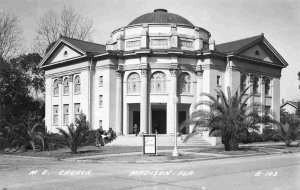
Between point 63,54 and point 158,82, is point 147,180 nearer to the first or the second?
point 158,82

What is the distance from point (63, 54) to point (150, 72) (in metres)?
10.7

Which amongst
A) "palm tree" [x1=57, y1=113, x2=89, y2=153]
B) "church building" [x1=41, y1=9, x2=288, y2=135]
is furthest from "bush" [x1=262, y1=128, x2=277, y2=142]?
"palm tree" [x1=57, y1=113, x2=89, y2=153]

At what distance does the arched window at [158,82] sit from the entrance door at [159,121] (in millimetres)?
3918

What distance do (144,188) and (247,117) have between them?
17.6m

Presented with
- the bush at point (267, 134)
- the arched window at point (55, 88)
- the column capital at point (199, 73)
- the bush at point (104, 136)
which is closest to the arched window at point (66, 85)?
the arched window at point (55, 88)

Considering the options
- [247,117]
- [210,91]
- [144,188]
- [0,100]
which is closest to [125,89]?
[210,91]

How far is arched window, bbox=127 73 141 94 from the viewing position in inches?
1504

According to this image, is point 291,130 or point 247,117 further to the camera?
point 291,130

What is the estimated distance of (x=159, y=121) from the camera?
41.3m

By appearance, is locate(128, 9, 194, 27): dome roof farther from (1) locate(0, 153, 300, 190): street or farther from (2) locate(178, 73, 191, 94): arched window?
(1) locate(0, 153, 300, 190): street

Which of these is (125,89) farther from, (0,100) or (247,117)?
(0,100)

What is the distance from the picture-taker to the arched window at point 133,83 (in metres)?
38.2

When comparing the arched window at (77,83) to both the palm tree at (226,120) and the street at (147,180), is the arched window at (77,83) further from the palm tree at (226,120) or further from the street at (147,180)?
the street at (147,180)

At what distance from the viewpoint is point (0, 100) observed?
4869 centimetres
